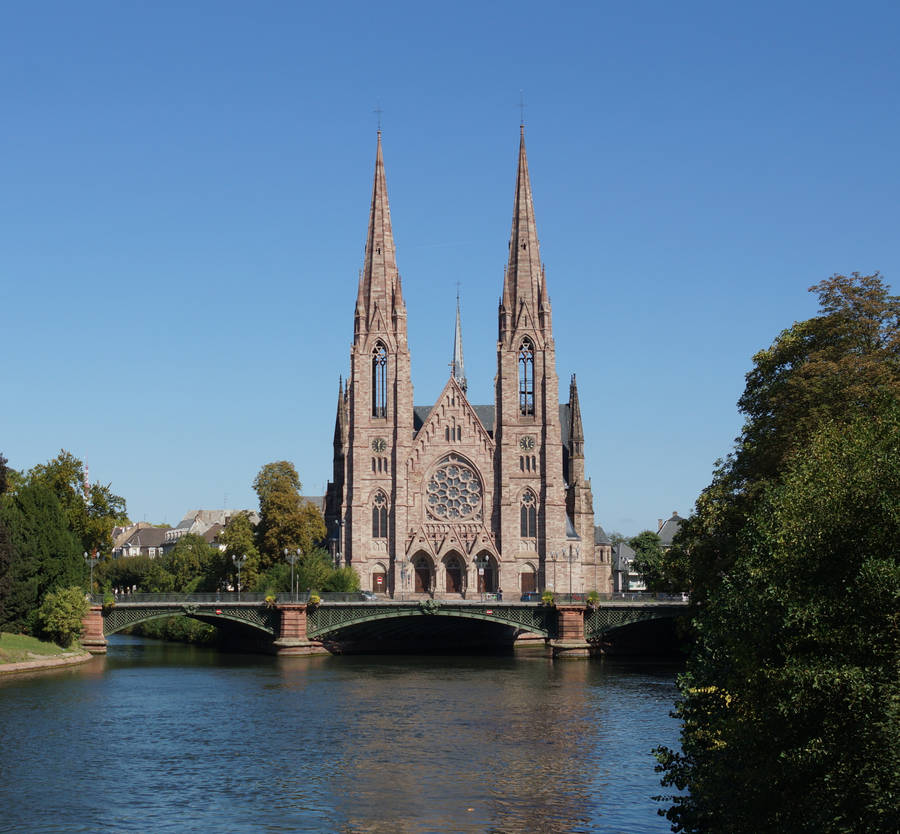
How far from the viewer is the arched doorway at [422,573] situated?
107625mm

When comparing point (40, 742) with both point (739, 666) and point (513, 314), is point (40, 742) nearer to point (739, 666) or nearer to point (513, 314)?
point (739, 666)

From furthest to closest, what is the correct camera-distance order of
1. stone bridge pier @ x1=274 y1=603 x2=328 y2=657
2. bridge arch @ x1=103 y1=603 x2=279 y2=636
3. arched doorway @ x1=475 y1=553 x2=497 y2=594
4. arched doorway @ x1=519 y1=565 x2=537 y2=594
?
arched doorway @ x1=519 y1=565 x2=537 y2=594, arched doorway @ x1=475 y1=553 x2=497 y2=594, stone bridge pier @ x1=274 y1=603 x2=328 y2=657, bridge arch @ x1=103 y1=603 x2=279 y2=636

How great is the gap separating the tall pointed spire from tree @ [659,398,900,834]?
277 feet

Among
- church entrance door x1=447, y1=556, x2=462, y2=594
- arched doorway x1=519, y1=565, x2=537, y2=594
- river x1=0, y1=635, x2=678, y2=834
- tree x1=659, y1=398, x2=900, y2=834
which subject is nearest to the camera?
tree x1=659, y1=398, x2=900, y2=834

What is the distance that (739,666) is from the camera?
22156 millimetres

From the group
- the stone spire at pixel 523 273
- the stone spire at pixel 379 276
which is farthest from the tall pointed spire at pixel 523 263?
the stone spire at pixel 379 276

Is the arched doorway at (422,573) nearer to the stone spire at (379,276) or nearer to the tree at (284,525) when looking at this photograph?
the tree at (284,525)

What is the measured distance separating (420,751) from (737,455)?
64.5ft

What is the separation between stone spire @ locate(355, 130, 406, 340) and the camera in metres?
110

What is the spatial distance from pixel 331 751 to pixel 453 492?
65633mm

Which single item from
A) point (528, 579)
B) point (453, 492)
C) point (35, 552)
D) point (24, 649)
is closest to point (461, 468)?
point (453, 492)

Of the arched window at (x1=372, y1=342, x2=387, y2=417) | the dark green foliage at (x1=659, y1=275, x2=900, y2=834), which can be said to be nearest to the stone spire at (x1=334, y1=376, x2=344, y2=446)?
the arched window at (x1=372, y1=342, x2=387, y2=417)

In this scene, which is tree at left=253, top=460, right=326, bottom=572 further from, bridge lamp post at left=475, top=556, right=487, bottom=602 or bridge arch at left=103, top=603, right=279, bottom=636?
bridge arch at left=103, top=603, right=279, bottom=636

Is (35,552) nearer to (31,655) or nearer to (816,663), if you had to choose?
(31,655)
